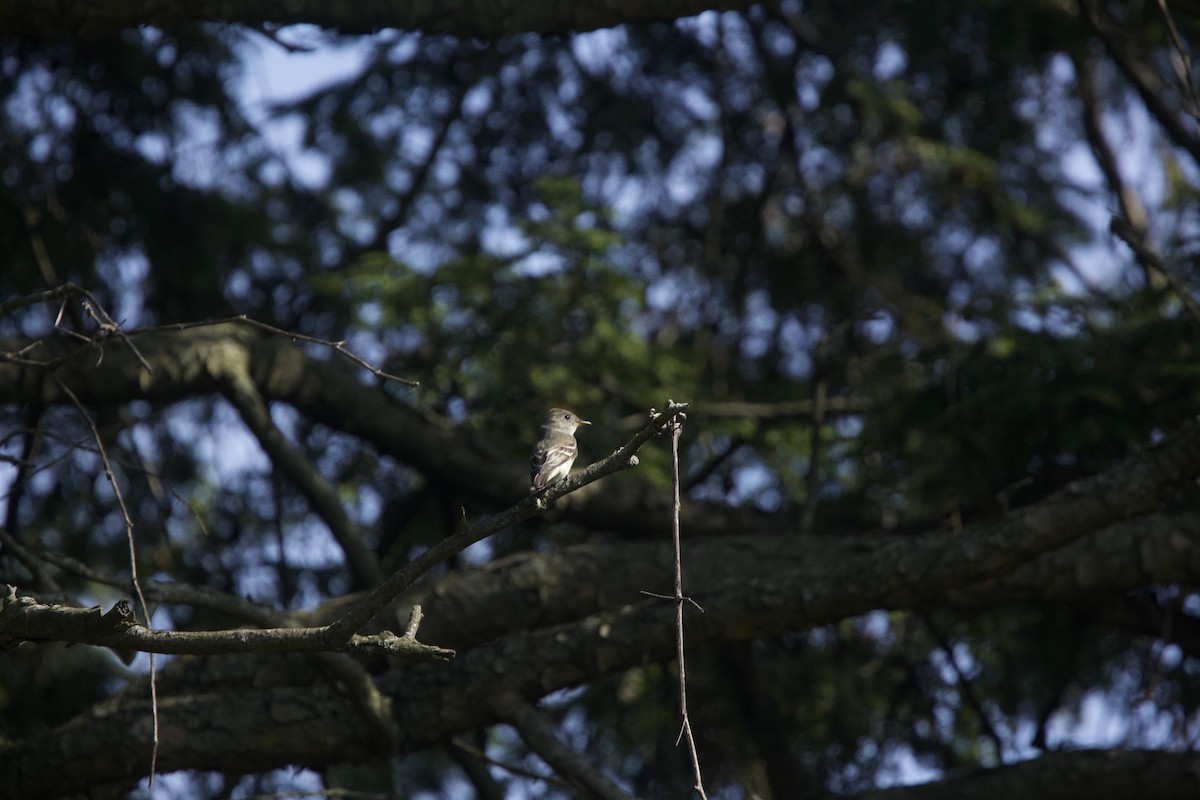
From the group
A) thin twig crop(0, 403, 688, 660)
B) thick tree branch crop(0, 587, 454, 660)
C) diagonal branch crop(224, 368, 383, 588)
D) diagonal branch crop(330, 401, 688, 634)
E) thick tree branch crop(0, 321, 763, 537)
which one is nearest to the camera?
diagonal branch crop(330, 401, 688, 634)

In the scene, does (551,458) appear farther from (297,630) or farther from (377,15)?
(377,15)

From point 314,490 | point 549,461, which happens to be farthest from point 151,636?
point 314,490

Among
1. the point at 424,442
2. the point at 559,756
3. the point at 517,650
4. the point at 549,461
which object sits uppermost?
the point at 424,442

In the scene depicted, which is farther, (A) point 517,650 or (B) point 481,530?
(A) point 517,650

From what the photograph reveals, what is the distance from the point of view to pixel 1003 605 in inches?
238

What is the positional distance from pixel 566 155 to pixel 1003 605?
490 cm

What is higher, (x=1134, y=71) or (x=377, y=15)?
(x=1134, y=71)

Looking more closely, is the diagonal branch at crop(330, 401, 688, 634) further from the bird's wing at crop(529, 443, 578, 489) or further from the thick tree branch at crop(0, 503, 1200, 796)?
the thick tree branch at crop(0, 503, 1200, 796)

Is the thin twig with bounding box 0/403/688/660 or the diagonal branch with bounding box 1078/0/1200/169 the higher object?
the diagonal branch with bounding box 1078/0/1200/169

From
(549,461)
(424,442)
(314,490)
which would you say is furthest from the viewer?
(424,442)

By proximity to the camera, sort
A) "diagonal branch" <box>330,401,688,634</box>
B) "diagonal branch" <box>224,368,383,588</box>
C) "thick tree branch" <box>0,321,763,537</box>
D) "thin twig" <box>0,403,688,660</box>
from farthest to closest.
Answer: "thick tree branch" <box>0,321,763,537</box> < "diagonal branch" <box>224,368,383,588</box> < "thin twig" <box>0,403,688,660</box> < "diagonal branch" <box>330,401,688,634</box>

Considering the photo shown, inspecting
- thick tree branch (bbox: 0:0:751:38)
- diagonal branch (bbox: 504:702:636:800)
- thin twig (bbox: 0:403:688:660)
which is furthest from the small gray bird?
thick tree branch (bbox: 0:0:751:38)

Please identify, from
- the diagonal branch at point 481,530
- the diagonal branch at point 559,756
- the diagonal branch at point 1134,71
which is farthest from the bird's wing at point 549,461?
the diagonal branch at point 1134,71

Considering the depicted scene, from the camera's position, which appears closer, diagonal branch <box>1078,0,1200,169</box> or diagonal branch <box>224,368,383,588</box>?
diagonal branch <box>224,368,383,588</box>
